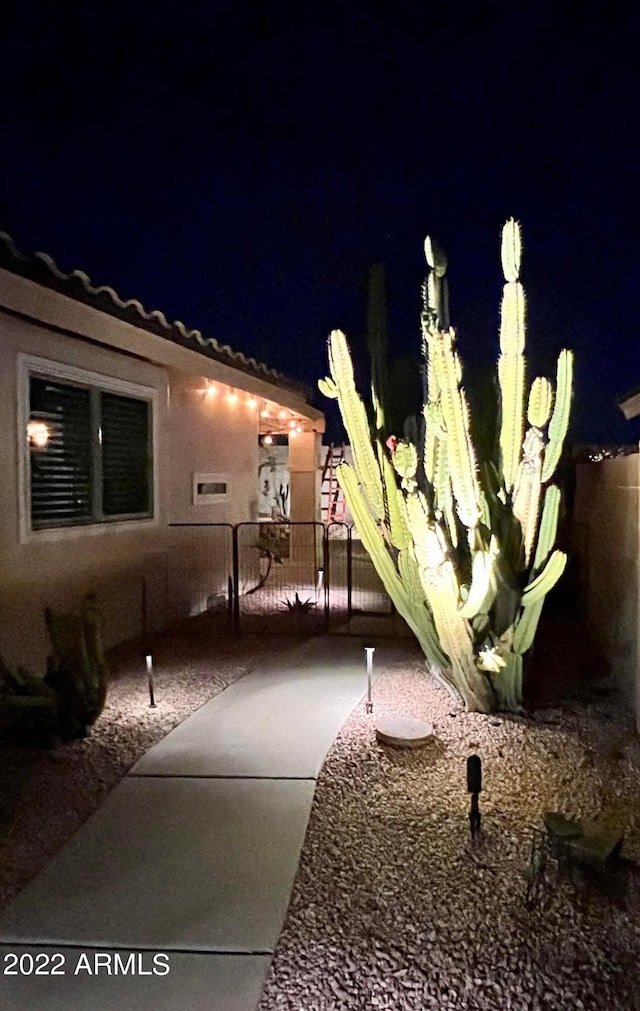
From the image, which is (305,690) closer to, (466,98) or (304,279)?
(466,98)

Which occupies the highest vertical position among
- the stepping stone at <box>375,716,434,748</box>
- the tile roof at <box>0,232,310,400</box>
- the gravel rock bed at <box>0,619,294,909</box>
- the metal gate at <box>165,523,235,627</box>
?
the tile roof at <box>0,232,310,400</box>

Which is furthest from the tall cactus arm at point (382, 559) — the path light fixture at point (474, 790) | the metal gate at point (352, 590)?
the path light fixture at point (474, 790)

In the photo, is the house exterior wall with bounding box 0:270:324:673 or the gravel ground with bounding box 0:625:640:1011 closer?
the gravel ground with bounding box 0:625:640:1011

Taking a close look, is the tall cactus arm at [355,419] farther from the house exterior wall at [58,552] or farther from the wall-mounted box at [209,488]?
the wall-mounted box at [209,488]

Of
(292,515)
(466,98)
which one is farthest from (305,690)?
(292,515)

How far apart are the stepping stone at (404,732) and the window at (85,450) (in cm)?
340

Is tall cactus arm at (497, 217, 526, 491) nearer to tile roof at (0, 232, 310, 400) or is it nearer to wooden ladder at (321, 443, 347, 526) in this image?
tile roof at (0, 232, 310, 400)

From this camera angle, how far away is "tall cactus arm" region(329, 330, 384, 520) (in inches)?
236

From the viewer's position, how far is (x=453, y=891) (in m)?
3.17

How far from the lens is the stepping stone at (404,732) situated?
15.6 feet

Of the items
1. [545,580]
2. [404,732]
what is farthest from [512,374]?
[404,732]

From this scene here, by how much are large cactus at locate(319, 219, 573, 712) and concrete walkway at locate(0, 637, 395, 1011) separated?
45.2 inches

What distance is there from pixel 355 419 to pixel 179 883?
3767 mm

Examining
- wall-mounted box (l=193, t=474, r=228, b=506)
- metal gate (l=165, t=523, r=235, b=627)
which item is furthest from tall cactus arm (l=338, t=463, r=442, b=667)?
wall-mounted box (l=193, t=474, r=228, b=506)
